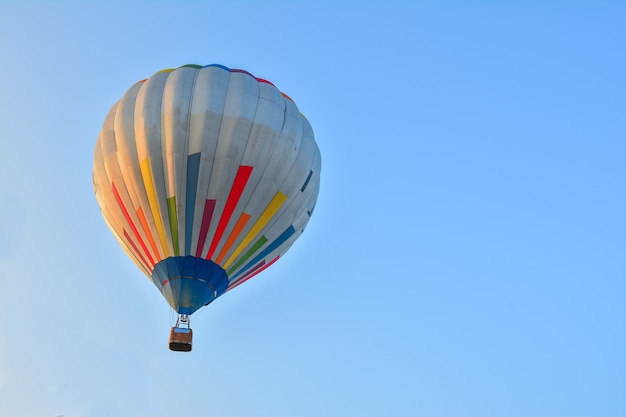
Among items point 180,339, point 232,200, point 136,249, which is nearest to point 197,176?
point 232,200

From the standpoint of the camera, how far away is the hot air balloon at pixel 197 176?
72.1ft

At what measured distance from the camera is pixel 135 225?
22672mm

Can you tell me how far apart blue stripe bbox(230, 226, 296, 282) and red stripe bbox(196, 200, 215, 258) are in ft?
4.84

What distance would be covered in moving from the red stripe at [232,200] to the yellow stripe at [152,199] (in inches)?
44.6

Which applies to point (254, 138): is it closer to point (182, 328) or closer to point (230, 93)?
point (230, 93)

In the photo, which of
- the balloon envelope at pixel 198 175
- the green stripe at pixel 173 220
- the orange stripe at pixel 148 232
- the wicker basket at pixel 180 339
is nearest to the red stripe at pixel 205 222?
the balloon envelope at pixel 198 175

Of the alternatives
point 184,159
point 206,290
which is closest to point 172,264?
point 206,290

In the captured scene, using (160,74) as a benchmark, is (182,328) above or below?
below

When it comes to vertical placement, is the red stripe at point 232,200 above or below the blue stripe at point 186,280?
above

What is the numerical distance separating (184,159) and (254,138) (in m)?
1.75

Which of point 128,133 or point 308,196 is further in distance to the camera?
point 308,196

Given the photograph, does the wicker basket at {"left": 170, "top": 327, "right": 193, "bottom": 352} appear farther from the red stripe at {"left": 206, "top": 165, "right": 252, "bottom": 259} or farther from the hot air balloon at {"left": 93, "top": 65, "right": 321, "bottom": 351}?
the red stripe at {"left": 206, "top": 165, "right": 252, "bottom": 259}

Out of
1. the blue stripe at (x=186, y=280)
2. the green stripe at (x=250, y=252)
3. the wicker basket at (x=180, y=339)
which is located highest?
the green stripe at (x=250, y=252)

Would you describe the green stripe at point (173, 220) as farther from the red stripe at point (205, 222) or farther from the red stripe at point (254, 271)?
the red stripe at point (254, 271)
